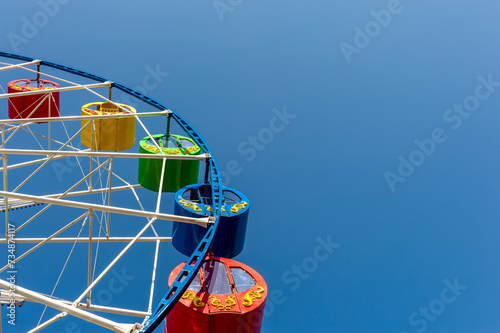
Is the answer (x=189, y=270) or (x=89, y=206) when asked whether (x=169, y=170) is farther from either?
(x=189, y=270)

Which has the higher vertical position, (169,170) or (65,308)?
(169,170)

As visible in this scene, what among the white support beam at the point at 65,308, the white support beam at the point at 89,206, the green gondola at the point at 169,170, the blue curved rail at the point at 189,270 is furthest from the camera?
the green gondola at the point at 169,170

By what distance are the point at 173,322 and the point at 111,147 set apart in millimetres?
12758

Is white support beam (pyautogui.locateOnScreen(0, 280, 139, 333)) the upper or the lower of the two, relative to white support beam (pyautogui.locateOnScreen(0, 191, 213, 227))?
lower

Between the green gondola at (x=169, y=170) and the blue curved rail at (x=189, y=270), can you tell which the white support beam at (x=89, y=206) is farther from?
the green gondola at (x=169, y=170)

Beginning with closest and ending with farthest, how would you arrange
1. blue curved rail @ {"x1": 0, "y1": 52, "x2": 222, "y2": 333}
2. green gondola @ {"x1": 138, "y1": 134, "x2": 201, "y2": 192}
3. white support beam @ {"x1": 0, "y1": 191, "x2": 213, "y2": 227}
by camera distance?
blue curved rail @ {"x1": 0, "y1": 52, "x2": 222, "y2": 333} → white support beam @ {"x1": 0, "y1": 191, "x2": 213, "y2": 227} → green gondola @ {"x1": 138, "y1": 134, "x2": 201, "y2": 192}

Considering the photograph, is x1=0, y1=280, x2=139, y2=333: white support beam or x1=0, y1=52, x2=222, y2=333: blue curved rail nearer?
x1=0, y1=280, x2=139, y2=333: white support beam

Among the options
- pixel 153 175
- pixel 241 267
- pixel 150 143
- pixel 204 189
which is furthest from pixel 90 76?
pixel 241 267

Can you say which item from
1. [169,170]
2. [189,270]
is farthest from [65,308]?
[169,170]

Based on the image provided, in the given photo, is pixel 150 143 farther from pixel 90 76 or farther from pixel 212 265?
pixel 212 265

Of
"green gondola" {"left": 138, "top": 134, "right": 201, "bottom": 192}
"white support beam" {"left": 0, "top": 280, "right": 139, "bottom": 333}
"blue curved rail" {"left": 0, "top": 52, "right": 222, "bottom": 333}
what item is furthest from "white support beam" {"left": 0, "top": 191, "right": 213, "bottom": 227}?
"green gondola" {"left": 138, "top": 134, "right": 201, "bottom": 192}

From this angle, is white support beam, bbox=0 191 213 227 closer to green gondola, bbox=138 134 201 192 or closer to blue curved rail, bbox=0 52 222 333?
blue curved rail, bbox=0 52 222 333

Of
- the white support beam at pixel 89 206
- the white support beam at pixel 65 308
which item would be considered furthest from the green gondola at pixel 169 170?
the white support beam at pixel 65 308

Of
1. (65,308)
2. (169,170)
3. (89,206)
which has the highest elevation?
(89,206)
